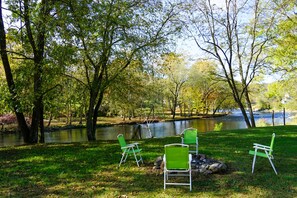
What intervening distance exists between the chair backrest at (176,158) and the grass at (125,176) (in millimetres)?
441

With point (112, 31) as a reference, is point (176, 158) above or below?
below

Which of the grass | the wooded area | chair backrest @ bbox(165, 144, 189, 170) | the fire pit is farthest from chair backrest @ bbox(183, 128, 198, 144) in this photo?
the wooded area

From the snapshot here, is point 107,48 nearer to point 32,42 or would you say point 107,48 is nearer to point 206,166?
point 32,42

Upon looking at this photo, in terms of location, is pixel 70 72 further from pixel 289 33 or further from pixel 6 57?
pixel 289 33

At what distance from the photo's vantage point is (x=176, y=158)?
220 inches

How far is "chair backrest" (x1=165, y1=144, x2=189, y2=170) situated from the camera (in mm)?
5555

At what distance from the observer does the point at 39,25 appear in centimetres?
989

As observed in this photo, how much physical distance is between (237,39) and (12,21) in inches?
580

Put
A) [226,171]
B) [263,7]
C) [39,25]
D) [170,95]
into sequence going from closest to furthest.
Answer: [226,171]
[39,25]
[263,7]
[170,95]

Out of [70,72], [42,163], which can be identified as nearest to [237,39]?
[70,72]

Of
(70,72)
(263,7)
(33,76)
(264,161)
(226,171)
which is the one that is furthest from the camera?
(263,7)

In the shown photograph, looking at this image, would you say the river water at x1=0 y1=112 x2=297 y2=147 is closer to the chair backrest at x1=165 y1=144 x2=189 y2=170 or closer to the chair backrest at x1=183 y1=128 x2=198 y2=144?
the chair backrest at x1=183 y1=128 x2=198 y2=144

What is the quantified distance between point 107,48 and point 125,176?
6089 millimetres

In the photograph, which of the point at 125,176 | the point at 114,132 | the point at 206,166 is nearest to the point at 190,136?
the point at 206,166
